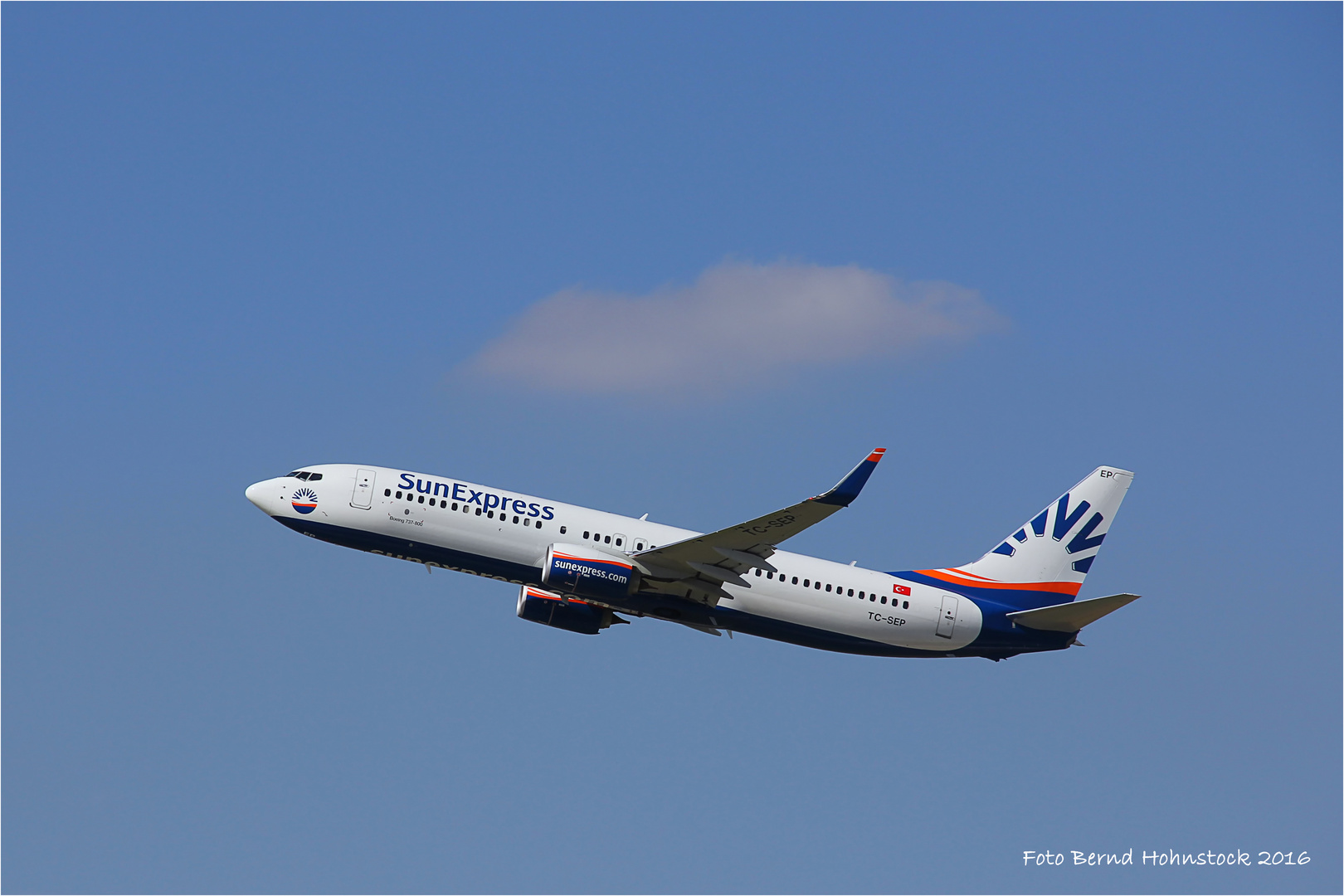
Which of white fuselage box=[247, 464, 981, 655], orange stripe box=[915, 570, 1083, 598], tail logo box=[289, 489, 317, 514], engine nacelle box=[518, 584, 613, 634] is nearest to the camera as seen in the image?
white fuselage box=[247, 464, 981, 655]

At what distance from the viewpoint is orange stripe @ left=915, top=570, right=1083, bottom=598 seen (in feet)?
184

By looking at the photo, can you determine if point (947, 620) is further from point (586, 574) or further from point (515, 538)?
point (515, 538)

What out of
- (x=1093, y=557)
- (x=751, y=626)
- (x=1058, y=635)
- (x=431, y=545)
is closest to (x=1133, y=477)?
(x=1093, y=557)

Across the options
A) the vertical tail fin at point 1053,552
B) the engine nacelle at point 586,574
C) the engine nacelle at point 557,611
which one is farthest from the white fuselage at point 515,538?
the vertical tail fin at point 1053,552

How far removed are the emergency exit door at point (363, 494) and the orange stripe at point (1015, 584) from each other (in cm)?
2254

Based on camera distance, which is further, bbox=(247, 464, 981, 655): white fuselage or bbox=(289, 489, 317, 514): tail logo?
bbox=(289, 489, 317, 514): tail logo

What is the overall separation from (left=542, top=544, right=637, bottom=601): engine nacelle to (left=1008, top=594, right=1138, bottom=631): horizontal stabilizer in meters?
16.1

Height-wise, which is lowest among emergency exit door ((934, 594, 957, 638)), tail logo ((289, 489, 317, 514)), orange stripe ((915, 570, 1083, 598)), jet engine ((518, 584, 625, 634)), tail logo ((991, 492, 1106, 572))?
jet engine ((518, 584, 625, 634))

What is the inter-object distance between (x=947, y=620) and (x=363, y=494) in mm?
23520

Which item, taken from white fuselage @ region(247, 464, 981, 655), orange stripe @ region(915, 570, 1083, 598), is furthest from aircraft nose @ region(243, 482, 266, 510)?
orange stripe @ region(915, 570, 1083, 598)

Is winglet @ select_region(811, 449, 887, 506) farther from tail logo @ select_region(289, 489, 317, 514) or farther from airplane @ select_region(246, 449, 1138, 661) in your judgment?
tail logo @ select_region(289, 489, 317, 514)

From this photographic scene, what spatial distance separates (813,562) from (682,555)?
668 centimetres

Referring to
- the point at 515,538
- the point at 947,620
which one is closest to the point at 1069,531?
the point at 947,620

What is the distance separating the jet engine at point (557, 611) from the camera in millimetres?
53594
